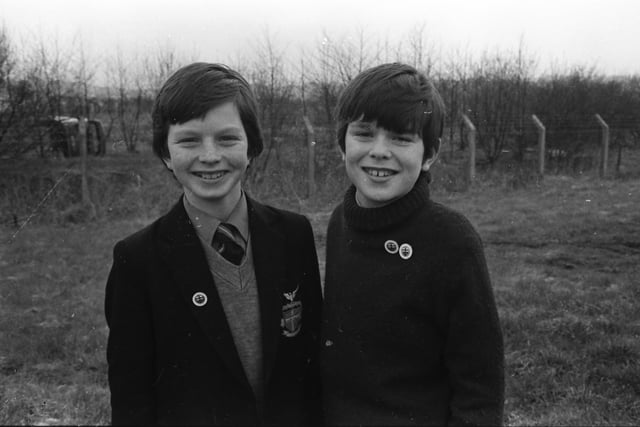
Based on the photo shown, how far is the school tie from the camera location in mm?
1621

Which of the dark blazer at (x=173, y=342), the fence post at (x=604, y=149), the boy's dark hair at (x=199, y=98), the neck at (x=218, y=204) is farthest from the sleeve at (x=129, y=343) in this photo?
the fence post at (x=604, y=149)

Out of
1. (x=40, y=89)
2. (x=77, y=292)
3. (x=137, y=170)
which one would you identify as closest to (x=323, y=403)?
(x=77, y=292)

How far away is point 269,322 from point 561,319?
10.8 feet

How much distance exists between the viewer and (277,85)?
1212 centimetres

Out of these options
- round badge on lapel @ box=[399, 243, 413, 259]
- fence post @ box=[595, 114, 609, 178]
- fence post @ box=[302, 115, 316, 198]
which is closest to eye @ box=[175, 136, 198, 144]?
round badge on lapel @ box=[399, 243, 413, 259]

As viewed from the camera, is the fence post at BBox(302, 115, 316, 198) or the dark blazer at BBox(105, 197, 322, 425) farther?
the fence post at BBox(302, 115, 316, 198)

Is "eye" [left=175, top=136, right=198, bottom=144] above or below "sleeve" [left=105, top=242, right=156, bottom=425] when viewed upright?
above

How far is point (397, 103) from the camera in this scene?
1.67 metres

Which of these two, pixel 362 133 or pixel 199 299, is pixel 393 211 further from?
pixel 199 299

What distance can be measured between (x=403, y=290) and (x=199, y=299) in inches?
21.2

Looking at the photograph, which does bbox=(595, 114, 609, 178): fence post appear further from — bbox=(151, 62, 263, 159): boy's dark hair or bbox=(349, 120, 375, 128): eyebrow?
bbox=(151, 62, 263, 159): boy's dark hair

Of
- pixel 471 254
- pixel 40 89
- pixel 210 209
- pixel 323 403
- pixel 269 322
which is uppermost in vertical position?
pixel 40 89

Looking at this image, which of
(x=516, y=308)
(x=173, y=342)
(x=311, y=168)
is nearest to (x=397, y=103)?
(x=173, y=342)

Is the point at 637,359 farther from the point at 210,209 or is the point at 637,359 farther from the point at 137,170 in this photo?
the point at 137,170
